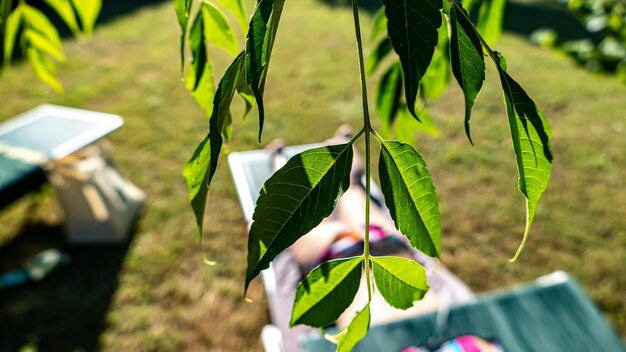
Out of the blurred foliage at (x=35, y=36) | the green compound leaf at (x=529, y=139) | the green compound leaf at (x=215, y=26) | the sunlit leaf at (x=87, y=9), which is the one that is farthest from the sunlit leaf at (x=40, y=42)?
the green compound leaf at (x=529, y=139)

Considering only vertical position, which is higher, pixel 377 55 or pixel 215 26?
pixel 215 26

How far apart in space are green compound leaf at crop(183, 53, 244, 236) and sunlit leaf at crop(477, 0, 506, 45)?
0.54m

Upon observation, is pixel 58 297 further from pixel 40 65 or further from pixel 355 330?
pixel 355 330

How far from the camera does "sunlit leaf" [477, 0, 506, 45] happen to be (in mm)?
860

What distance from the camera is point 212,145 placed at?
38 centimetres

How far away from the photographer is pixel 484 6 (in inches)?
34.6

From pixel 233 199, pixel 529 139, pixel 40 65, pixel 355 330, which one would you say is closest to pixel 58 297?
pixel 233 199

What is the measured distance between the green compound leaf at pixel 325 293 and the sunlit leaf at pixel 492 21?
21.9 inches

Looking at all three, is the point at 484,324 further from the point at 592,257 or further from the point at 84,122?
the point at 84,122

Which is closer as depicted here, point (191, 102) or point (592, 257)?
point (592, 257)

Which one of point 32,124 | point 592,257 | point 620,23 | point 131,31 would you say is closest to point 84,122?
point 32,124

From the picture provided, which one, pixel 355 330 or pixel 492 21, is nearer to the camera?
pixel 355 330

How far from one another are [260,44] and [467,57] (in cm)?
14

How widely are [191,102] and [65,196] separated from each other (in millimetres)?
2386
